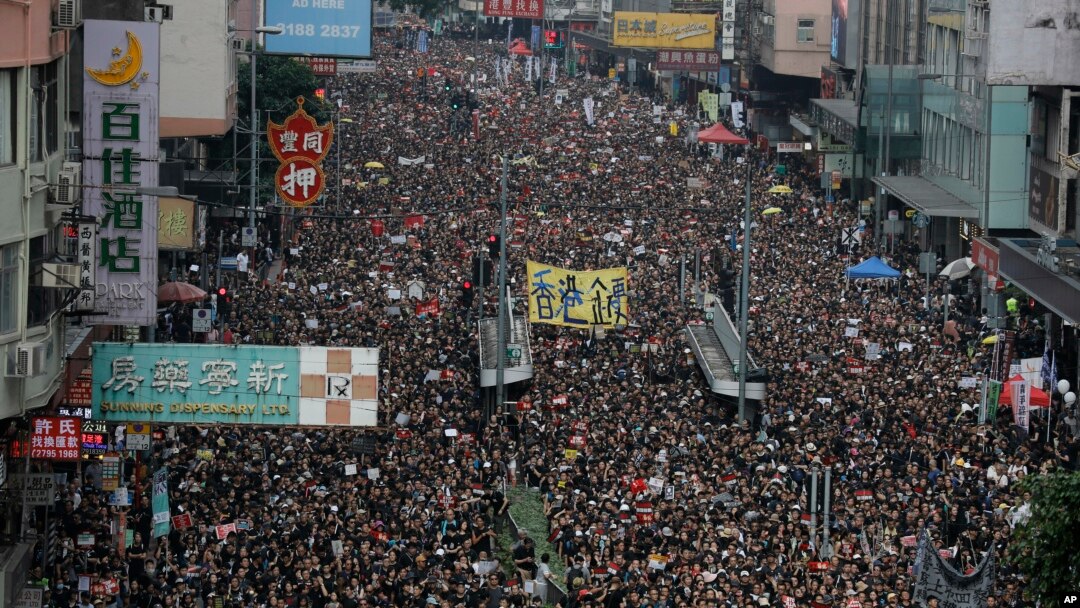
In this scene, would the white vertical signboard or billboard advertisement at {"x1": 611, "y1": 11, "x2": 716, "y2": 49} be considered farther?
billboard advertisement at {"x1": 611, "y1": 11, "x2": 716, "y2": 49}

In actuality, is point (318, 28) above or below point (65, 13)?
above

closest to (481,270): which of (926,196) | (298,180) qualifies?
(298,180)

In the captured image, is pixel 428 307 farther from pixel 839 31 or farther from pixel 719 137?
pixel 839 31

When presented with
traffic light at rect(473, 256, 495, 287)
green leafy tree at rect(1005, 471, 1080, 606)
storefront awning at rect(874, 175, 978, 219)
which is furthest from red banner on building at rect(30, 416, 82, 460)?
storefront awning at rect(874, 175, 978, 219)

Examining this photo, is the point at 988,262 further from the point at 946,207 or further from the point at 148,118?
the point at 148,118

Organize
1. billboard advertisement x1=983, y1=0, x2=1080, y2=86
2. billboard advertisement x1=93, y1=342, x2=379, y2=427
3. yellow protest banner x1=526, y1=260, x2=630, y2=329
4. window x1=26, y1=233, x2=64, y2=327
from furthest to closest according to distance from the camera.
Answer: billboard advertisement x1=983, y1=0, x2=1080, y2=86, yellow protest banner x1=526, y1=260, x2=630, y2=329, billboard advertisement x1=93, y1=342, x2=379, y2=427, window x1=26, y1=233, x2=64, y2=327

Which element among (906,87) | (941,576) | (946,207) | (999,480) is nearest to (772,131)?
(906,87)

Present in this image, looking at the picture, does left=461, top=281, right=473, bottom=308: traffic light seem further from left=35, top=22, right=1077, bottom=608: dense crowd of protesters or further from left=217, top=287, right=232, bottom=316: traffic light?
left=217, top=287, right=232, bottom=316: traffic light
